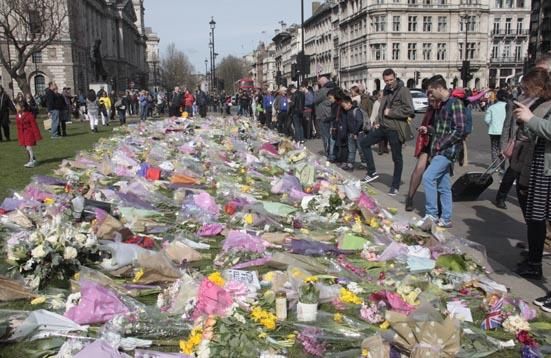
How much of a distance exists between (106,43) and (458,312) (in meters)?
110

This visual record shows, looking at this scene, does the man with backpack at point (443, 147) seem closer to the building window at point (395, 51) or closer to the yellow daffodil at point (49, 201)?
the yellow daffodil at point (49, 201)

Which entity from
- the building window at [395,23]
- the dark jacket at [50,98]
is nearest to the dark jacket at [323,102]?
the dark jacket at [50,98]

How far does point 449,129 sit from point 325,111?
7918 mm

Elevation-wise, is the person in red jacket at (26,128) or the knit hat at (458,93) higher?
the knit hat at (458,93)

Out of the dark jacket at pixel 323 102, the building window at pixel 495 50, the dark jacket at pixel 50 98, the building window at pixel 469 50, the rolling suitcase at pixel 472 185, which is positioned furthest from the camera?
the building window at pixel 495 50

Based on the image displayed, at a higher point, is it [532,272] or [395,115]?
[395,115]

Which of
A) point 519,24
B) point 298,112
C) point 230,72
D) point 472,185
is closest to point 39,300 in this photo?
point 472,185

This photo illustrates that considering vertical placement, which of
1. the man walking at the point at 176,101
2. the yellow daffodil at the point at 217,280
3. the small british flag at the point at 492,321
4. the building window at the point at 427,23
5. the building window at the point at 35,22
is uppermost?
the building window at the point at 427,23

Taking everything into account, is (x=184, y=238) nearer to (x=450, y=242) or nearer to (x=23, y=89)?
(x=450, y=242)

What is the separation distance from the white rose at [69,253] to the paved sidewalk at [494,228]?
3940mm

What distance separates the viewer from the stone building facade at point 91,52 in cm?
6460

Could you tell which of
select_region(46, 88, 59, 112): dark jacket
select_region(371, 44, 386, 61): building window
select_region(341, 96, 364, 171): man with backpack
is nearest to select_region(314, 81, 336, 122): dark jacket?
select_region(341, 96, 364, 171): man with backpack

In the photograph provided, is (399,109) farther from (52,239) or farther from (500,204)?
(52,239)

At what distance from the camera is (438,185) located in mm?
7109
